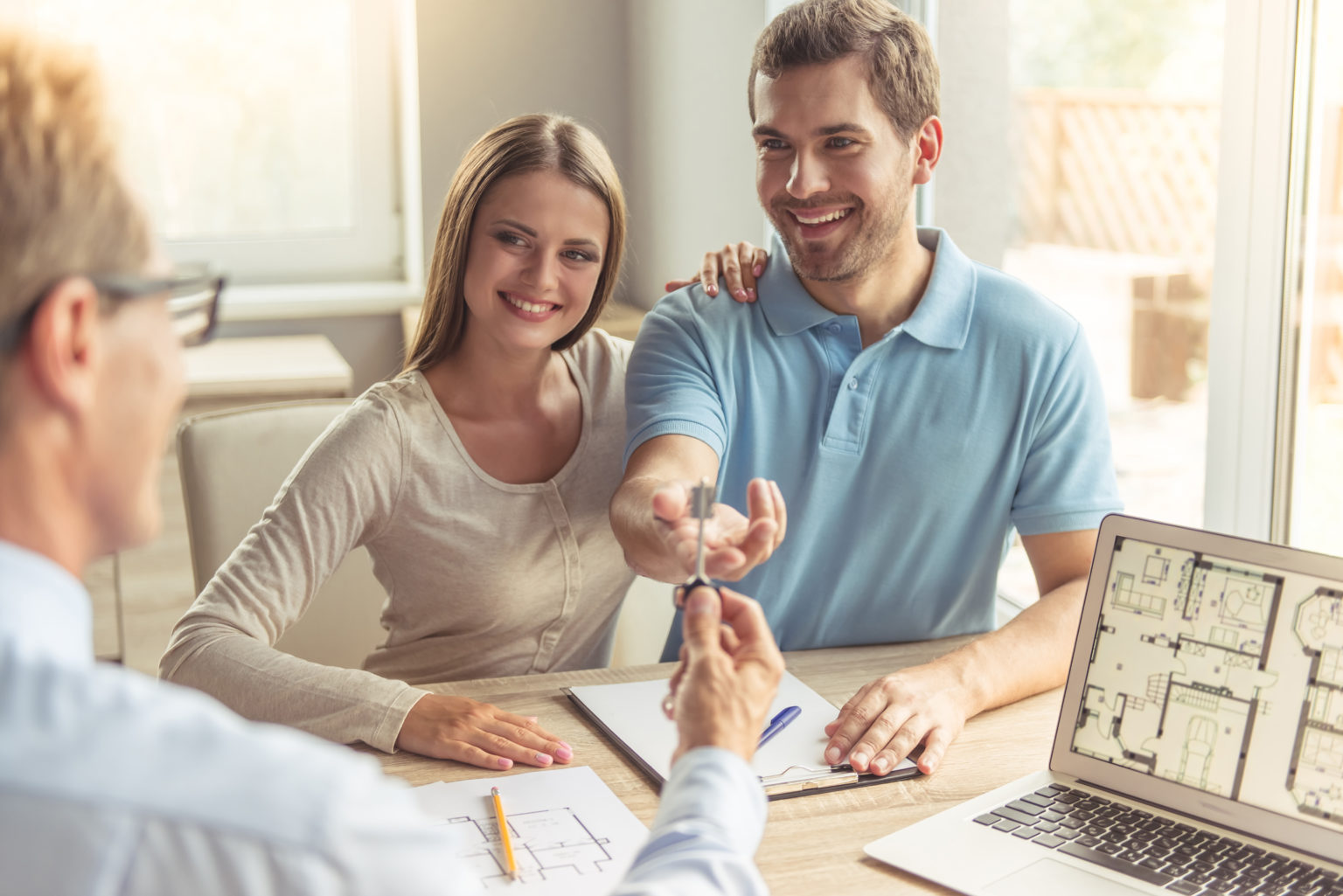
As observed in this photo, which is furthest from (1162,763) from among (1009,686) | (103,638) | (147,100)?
(147,100)

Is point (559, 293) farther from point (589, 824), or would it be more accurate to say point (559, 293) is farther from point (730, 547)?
point (589, 824)

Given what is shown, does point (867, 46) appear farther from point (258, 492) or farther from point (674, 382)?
point (258, 492)

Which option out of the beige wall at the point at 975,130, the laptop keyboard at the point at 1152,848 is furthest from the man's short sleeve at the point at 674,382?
the beige wall at the point at 975,130

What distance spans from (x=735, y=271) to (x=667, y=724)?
0.70 metres

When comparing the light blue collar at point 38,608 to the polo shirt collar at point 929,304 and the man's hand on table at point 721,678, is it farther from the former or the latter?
the polo shirt collar at point 929,304

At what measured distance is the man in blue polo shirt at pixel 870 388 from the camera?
153cm

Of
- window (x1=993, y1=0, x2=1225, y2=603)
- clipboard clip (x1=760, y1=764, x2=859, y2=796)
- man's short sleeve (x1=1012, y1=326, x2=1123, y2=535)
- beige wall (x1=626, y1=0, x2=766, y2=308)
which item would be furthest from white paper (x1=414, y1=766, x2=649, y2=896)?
beige wall (x1=626, y1=0, x2=766, y2=308)

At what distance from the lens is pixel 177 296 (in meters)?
0.64

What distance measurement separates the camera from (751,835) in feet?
2.43

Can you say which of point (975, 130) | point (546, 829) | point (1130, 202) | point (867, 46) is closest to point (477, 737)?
point (546, 829)

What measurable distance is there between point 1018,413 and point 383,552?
0.82 m

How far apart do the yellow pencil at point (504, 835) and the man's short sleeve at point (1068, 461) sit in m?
0.78

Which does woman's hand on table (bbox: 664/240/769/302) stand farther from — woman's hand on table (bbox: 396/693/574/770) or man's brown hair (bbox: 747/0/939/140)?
woman's hand on table (bbox: 396/693/574/770)

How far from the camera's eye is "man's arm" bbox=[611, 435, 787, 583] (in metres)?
1.03
